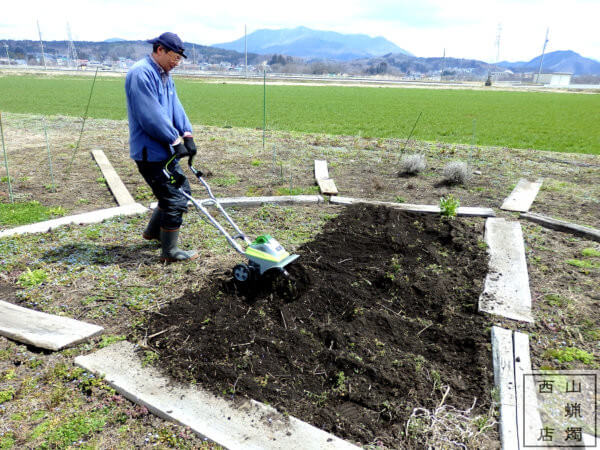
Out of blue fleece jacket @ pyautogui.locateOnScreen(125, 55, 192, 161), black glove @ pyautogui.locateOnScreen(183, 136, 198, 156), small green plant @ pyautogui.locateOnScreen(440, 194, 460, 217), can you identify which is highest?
blue fleece jacket @ pyautogui.locateOnScreen(125, 55, 192, 161)

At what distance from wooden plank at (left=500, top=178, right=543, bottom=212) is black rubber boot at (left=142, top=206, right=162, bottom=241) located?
5148mm

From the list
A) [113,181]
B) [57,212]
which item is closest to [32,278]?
[57,212]

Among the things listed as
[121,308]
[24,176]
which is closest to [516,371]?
[121,308]

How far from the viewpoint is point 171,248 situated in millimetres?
4621

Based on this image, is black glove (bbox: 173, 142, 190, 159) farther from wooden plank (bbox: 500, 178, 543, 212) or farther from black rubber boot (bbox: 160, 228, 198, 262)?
wooden plank (bbox: 500, 178, 543, 212)

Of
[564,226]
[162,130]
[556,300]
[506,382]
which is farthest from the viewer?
[564,226]

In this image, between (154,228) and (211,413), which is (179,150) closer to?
(154,228)

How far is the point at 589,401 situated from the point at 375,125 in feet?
51.9

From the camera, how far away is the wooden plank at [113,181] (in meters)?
6.67

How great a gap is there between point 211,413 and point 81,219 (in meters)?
4.26

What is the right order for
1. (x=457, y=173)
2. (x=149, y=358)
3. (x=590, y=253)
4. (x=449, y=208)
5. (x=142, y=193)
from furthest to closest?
(x=457, y=173)
(x=142, y=193)
(x=449, y=208)
(x=590, y=253)
(x=149, y=358)

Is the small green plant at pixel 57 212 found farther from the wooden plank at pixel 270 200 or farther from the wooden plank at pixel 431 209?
the wooden plank at pixel 431 209

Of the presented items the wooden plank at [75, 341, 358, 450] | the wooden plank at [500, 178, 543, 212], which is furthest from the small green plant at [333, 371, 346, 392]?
the wooden plank at [500, 178, 543, 212]

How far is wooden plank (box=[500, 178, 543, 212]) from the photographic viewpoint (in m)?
6.38
